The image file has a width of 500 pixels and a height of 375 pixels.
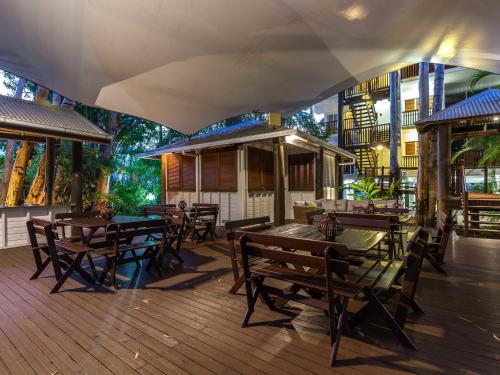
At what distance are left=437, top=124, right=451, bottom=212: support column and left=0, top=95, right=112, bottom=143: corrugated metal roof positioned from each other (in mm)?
9194

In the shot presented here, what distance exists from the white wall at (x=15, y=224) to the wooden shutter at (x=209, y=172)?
15.6 feet

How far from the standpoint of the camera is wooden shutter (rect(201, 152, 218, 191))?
9.41 m

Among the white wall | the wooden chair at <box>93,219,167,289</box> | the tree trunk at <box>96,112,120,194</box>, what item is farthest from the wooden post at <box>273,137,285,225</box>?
the tree trunk at <box>96,112,120,194</box>

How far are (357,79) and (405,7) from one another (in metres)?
2.26

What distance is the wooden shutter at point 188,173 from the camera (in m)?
10.0

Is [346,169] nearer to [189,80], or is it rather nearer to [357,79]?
[357,79]

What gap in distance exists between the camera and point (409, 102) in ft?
60.0

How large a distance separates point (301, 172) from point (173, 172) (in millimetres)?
5177

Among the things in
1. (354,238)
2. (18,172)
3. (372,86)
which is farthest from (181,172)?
(372,86)

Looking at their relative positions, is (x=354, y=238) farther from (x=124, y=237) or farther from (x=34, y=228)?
(x=34, y=228)

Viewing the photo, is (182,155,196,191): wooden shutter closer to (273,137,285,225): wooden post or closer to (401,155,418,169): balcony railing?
(273,137,285,225): wooden post

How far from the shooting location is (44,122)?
609cm

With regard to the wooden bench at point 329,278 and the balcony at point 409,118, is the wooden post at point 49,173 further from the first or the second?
the balcony at point 409,118

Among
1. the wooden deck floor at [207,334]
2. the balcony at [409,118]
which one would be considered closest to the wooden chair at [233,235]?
the wooden deck floor at [207,334]
